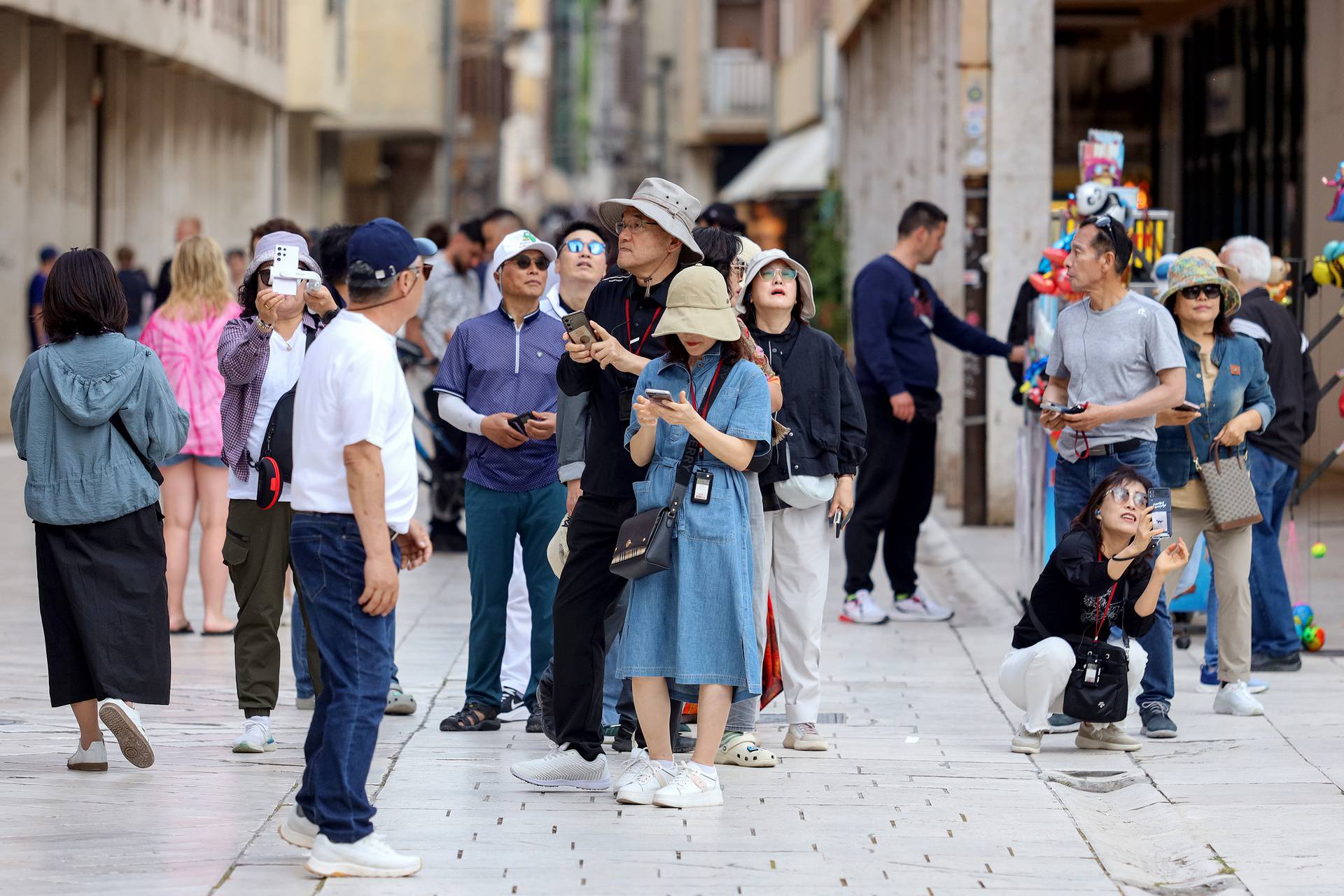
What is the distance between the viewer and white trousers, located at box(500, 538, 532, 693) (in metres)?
Answer: 8.20

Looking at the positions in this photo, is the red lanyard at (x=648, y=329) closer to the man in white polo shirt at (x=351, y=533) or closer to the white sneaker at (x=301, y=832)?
the man in white polo shirt at (x=351, y=533)

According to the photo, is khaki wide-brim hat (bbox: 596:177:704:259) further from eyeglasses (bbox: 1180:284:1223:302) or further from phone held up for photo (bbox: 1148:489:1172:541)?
eyeglasses (bbox: 1180:284:1223:302)

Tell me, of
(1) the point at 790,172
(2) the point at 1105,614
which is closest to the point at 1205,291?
(2) the point at 1105,614

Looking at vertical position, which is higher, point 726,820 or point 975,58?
point 975,58

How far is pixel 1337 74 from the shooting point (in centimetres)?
1664

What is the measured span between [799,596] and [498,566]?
47.0 inches

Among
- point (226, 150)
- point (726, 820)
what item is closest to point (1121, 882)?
point (726, 820)

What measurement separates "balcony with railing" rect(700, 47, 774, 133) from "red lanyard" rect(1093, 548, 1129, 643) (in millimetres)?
35891

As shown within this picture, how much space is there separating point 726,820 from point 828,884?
2.60ft

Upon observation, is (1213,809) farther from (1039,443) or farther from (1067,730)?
(1039,443)

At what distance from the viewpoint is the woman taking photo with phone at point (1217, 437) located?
321 inches

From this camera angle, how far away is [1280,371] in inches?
353

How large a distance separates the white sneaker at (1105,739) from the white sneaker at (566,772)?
6.37ft

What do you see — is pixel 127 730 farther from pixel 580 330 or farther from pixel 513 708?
pixel 580 330
